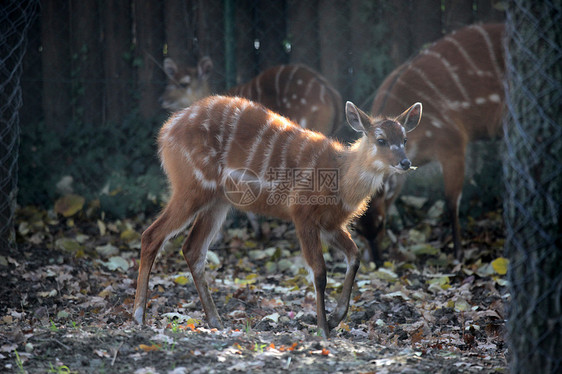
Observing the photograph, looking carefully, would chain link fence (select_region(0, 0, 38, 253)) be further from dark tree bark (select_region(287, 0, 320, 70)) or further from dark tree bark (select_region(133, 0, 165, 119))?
dark tree bark (select_region(287, 0, 320, 70))

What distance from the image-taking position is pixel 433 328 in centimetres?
430

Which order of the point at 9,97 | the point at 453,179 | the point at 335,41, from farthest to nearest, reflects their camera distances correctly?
1. the point at 335,41
2. the point at 453,179
3. the point at 9,97

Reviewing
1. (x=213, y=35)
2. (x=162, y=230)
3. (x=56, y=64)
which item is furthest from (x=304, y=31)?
(x=162, y=230)

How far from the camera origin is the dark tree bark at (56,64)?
25.4 ft

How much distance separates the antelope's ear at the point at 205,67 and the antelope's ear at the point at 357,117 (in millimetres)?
3279

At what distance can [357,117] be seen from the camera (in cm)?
456

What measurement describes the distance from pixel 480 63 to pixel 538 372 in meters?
4.36

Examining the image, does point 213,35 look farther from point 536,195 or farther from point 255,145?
point 536,195

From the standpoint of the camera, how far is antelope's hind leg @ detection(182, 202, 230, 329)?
447 cm

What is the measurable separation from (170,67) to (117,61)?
0.68m

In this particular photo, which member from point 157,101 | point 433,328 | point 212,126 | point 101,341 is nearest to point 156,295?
point 212,126

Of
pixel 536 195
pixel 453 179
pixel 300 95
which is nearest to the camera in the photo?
pixel 536 195

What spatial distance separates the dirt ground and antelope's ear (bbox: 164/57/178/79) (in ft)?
5.62

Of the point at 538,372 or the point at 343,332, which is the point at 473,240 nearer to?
the point at 343,332
